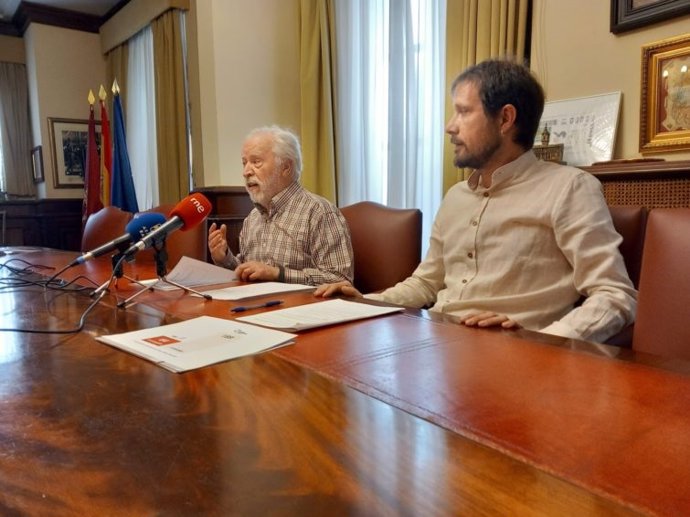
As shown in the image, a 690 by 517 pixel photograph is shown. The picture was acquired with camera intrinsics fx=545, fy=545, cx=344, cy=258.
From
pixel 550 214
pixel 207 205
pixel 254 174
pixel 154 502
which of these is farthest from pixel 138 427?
pixel 254 174

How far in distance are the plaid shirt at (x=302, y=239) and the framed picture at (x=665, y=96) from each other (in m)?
1.21

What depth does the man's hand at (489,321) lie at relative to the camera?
3.24ft

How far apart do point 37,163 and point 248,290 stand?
15.9 feet

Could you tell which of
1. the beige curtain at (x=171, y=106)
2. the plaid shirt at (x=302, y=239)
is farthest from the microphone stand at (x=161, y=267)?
the beige curtain at (x=171, y=106)

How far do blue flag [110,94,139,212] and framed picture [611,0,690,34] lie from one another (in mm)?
3829

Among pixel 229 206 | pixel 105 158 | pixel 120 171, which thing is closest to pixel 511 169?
pixel 229 206

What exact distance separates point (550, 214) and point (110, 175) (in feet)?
14.4

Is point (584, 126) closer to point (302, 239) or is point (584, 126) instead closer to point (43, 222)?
point (302, 239)

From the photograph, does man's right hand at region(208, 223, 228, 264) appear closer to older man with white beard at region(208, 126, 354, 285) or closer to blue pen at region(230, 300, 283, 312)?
older man with white beard at region(208, 126, 354, 285)

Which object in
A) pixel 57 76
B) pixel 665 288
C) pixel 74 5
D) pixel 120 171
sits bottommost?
pixel 665 288

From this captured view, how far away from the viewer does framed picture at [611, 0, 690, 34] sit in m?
1.95

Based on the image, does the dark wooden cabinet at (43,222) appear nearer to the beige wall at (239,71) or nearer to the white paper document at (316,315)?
the beige wall at (239,71)

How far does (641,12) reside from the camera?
2.04 meters

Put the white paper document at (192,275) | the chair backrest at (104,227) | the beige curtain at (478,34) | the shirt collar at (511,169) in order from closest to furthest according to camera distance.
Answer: the shirt collar at (511,169) → the white paper document at (192,275) → the beige curtain at (478,34) → the chair backrest at (104,227)
